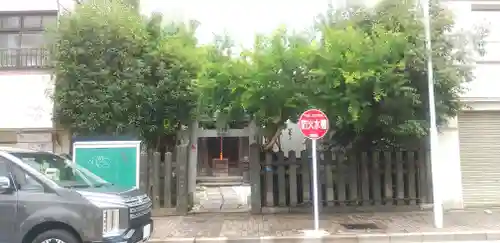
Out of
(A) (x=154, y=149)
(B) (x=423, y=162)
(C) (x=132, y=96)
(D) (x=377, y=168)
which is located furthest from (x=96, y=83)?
(B) (x=423, y=162)

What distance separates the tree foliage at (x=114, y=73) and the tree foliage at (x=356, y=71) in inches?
82.8

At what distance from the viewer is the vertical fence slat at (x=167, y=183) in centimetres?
1280

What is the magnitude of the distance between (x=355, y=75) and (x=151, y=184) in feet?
20.6

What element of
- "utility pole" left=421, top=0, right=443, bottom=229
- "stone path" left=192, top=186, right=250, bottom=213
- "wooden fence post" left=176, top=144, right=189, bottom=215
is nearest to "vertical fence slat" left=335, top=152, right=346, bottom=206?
"stone path" left=192, top=186, right=250, bottom=213

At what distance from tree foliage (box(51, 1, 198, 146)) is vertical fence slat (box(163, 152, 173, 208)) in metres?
1.08

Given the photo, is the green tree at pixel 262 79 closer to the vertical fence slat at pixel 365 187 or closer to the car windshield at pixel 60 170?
the vertical fence slat at pixel 365 187

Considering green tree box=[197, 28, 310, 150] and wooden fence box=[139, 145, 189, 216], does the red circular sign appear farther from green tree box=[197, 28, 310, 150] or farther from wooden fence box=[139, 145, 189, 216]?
wooden fence box=[139, 145, 189, 216]

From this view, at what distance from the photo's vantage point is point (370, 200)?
1309 cm

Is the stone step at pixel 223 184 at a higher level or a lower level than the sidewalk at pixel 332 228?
higher

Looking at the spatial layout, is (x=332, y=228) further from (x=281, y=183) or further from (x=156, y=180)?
(x=156, y=180)

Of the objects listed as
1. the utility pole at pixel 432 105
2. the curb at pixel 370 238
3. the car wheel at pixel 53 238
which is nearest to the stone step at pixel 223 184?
the utility pole at pixel 432 105

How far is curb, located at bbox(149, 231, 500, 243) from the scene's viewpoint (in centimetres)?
945

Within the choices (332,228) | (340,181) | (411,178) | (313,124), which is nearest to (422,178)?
(411,178)

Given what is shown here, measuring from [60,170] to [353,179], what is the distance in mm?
8146
